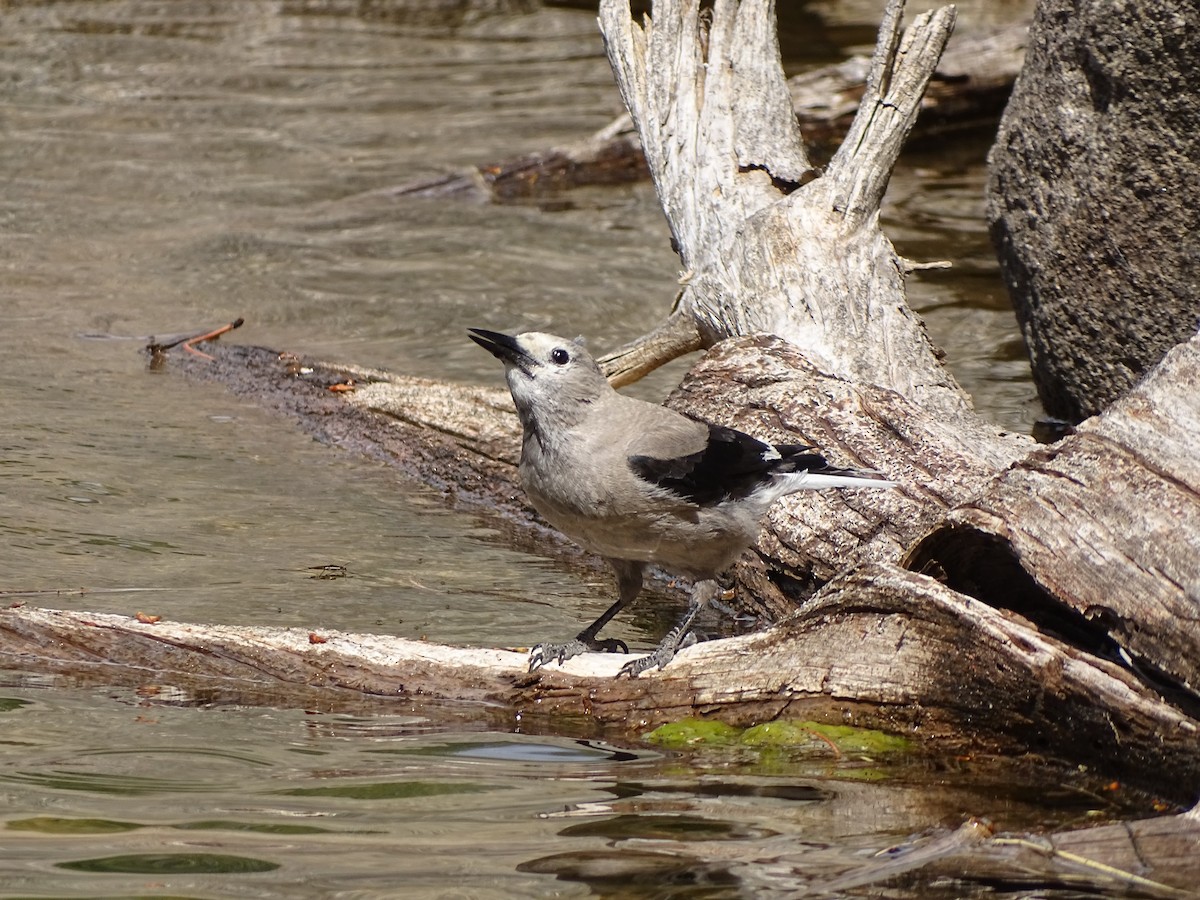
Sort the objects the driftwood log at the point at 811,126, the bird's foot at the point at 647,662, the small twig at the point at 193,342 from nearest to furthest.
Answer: the bird's foot at the point at 647,662 → the small twig at the point at 193,342 → the driftwood log at the point at 811,126

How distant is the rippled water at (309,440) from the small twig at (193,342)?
136 mm

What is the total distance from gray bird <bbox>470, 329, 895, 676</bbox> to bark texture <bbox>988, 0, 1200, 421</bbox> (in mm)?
1913

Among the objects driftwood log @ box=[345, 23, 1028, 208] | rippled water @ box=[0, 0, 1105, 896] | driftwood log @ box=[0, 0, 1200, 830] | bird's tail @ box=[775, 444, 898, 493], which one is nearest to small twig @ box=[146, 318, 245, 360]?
rippled water @ box=[0, 0, 1105, 896]

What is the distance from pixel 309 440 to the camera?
7.22 m

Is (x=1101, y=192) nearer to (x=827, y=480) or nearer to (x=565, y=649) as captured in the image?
(x=827, y=480)

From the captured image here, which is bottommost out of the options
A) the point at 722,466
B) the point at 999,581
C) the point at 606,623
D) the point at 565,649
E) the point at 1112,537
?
the point at 606,623

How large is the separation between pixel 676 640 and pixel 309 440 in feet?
10.2

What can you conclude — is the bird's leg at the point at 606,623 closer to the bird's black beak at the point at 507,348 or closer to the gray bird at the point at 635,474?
the gray bird at the point at 635,474

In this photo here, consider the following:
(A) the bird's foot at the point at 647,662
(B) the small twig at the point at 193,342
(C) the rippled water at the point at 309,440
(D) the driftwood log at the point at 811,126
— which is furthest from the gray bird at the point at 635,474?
(D) the driftwood log at the point at 811,126

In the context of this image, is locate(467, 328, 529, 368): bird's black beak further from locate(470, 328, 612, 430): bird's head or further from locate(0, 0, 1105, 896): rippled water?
locate(0, 0, 1105, 896): rippled water

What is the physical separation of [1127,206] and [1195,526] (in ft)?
9.16

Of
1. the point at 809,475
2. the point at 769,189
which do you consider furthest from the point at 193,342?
the point at 809,475

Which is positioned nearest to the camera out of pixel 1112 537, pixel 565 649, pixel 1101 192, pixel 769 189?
pixel 1112 537

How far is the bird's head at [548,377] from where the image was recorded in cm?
488
